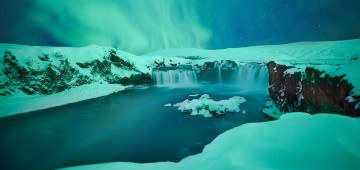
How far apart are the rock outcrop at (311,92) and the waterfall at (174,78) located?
41.8ft

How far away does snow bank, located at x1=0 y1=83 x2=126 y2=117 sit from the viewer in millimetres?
9930

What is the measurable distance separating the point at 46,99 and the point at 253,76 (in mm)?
15002

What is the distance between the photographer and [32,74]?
43.8 feet

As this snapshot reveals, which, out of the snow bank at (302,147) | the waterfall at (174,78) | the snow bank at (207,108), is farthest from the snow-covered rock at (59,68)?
the snow bank at (302,147)

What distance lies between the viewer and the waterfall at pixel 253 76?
652 inches

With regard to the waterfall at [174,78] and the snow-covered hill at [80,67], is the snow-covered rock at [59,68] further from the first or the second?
the waterfall at [174,78]

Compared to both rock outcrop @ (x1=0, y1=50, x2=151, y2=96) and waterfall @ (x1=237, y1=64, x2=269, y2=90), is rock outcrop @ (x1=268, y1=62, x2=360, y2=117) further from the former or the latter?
rock outcrop @ (x1=0, y1=50, x2=151, y2=96)

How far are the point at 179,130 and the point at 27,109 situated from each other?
7629mm

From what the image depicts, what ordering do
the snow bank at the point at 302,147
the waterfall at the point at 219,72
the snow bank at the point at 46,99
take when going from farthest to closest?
the waterfall at the point at 219,72 → the snow bank at the point at 46,99 → the snow bank at the point at 302,147

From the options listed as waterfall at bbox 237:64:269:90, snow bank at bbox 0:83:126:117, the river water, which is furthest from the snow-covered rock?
waterfall at bbox 237:64:269:90

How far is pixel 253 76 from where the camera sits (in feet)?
59.7

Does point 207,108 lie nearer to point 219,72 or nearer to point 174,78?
point 174,78

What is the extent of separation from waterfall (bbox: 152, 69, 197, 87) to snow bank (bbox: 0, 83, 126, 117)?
5.83 metres

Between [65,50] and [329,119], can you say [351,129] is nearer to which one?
[329,119]
